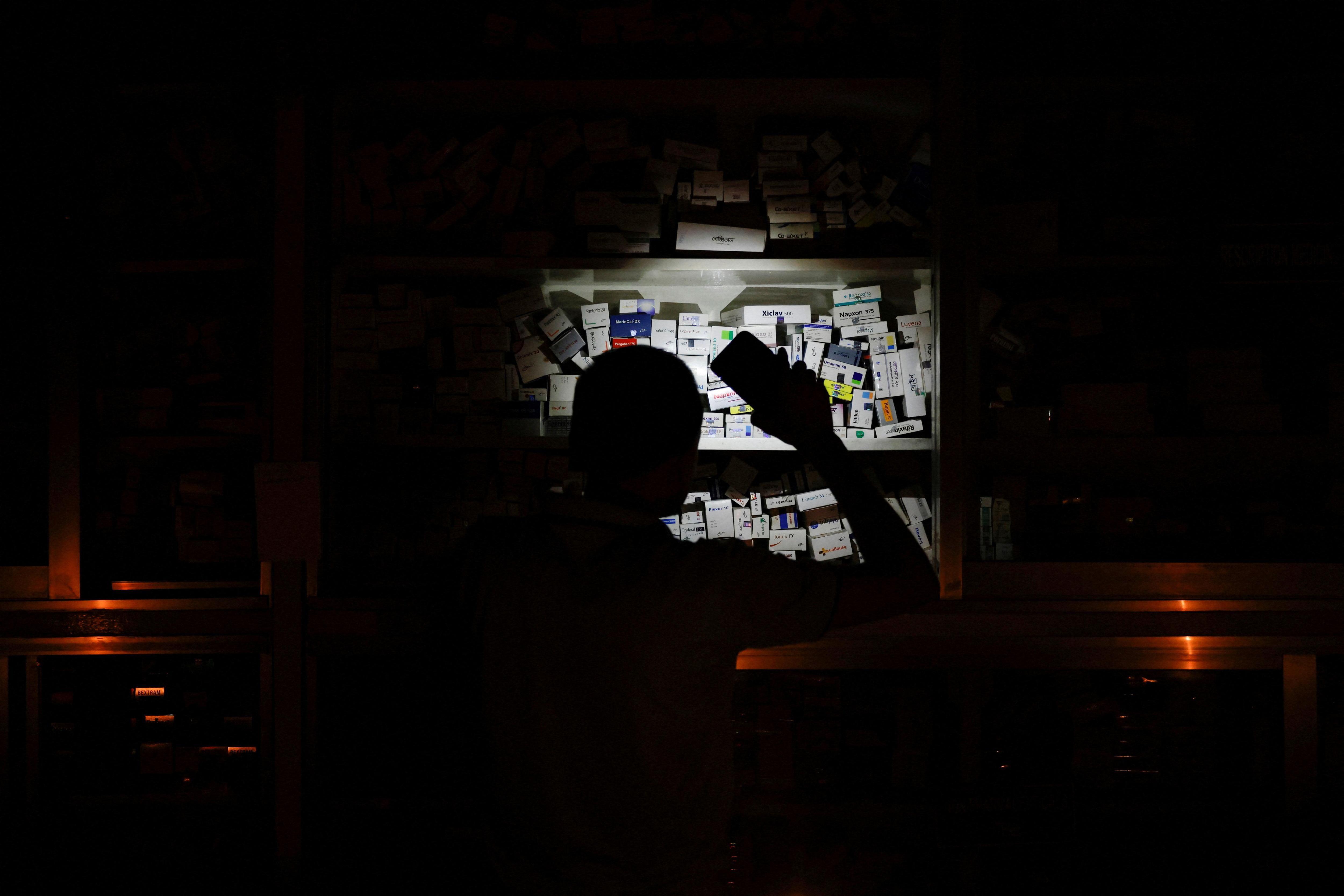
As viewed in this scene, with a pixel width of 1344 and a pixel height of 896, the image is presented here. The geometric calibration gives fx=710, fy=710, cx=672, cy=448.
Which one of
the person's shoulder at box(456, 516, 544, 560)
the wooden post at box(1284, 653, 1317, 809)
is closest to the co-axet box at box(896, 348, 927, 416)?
the wooden post at box(1284, 653, 1317, 809)

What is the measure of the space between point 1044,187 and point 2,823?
360cm

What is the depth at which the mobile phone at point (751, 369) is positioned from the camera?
131 cm

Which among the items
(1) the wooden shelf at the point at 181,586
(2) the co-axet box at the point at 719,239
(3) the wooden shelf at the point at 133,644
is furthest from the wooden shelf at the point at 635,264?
(3) the wooden shelf at the point at 133,644

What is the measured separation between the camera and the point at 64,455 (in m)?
1.98

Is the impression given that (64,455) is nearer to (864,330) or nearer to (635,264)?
(635,264)

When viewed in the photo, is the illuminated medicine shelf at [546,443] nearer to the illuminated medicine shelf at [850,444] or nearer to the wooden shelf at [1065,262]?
the illuminated medicine shelf at [850,444]

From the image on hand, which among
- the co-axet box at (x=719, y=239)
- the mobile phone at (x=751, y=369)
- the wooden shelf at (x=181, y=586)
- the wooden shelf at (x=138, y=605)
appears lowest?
the wooden shelf at (x=138, y=605)

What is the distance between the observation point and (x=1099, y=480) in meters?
2.38

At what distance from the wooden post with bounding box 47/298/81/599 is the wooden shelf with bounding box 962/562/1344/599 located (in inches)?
97.7

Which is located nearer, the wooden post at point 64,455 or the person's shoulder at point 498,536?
Result: the person's shoulder at point 498,536

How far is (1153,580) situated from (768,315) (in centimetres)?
132

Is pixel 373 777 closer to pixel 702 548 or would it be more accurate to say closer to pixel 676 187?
pixel 702 548

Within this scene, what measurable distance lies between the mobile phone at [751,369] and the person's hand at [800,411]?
0.02 m

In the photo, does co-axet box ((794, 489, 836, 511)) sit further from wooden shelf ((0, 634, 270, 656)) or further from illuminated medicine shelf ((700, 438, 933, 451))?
wooden shelf ((0, 634, 270, 656))
